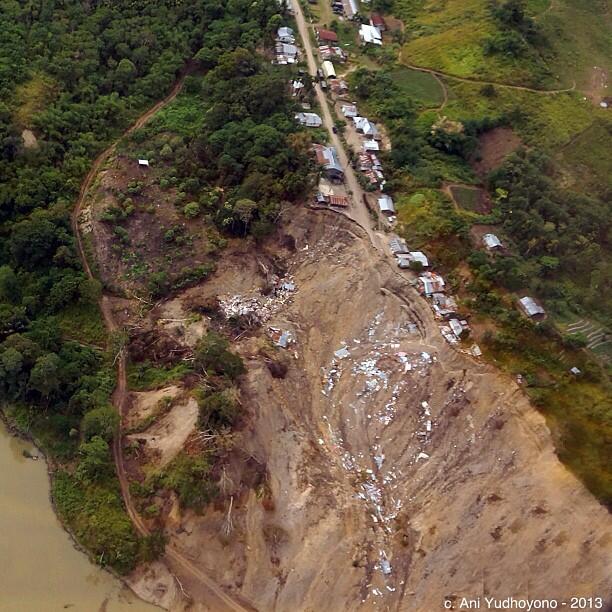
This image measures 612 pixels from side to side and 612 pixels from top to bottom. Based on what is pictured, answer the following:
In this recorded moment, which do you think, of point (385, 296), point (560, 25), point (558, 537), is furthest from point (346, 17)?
point (558, 537)

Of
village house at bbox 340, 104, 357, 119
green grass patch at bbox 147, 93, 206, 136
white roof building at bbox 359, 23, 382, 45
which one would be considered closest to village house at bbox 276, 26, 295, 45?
white roof building at bbox 359, 23, 382, 45

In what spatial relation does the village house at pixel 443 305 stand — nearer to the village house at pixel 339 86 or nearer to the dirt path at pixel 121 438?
the dirt path at pixel 121 438

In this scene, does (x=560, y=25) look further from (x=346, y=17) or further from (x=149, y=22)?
(x=149, y=22)

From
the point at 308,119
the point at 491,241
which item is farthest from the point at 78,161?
the point at 491,241

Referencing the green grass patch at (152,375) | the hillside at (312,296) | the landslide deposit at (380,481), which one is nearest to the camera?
the landslide deposit at (380,481)

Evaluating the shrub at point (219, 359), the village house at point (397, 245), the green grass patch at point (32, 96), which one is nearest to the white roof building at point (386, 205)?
the village house at point (397, 245)

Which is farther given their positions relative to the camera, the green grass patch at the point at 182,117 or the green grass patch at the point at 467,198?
the green grass patch at the point at 182,117

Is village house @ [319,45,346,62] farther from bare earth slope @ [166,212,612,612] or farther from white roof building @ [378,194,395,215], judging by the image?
bare earth slope @ [166,212,612,612]

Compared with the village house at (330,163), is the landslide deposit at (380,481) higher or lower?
lower
